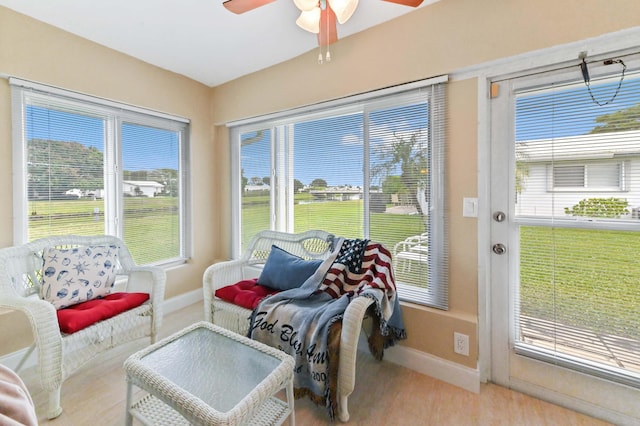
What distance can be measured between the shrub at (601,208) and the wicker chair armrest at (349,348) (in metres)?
1.33

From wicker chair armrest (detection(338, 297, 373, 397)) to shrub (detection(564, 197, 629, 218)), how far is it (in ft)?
4.36

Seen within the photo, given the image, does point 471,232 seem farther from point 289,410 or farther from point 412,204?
point 289,410

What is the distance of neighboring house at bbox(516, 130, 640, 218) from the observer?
4.68 ft

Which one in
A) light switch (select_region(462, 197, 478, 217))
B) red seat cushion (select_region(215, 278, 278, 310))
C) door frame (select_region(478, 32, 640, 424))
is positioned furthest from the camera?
red seat cushion (select_region(215, 278, 278, 310))

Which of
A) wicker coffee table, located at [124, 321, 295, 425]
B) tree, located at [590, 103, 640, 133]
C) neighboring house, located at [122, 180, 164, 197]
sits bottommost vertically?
wicker coffee table, located at [124, 321, 295, 425]

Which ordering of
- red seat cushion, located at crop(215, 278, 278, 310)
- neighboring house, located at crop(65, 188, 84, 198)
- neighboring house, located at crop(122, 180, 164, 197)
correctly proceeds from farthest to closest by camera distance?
neighboring house, located at crop(122, 180, 164, 197) → neighboring house, located at crop(65, 188, 84, 198) → red seat cushion, located at crop(215, 278, 278, 310)

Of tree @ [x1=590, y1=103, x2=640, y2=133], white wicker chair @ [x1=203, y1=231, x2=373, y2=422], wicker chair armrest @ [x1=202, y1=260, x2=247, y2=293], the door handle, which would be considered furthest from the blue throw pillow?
tree @ [x1=590, y1=103, x2=640, y2=133]

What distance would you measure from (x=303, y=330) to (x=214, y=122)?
2682 millimetres

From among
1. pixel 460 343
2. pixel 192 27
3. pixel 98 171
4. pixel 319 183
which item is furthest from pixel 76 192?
pixel 460 343

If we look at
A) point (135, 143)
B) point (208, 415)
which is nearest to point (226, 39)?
point (135, 143)

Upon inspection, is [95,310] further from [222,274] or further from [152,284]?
[222,274]

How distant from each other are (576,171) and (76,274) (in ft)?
10.5

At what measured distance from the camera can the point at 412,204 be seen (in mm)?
2018

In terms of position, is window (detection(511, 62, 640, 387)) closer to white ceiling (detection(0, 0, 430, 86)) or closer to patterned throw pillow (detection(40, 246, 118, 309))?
white ceiling (detection(0, 0, 430, 86))
